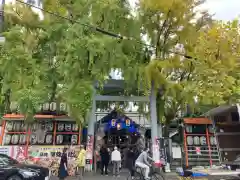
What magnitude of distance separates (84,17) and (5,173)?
900 cm

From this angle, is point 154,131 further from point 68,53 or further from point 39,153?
point 39,153

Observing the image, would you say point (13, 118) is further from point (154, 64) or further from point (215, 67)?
point (215, 67)

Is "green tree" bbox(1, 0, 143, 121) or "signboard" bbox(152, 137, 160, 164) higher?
"green tree" bbox(1, 0, 143, 121)

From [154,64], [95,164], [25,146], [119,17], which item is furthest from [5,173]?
[119,17]

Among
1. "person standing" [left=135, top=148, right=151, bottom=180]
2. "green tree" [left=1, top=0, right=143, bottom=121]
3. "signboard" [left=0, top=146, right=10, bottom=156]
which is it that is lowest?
"person standing" [left=135, top=148, right=151, bottom=180]

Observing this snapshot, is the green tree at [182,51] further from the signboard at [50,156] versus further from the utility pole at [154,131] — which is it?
the signboard at [50,156]

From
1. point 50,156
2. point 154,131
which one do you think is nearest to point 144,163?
point 154,131

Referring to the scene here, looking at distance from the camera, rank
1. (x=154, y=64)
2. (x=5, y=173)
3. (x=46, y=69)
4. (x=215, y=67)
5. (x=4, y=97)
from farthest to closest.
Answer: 1. (x=4, y=97)
2. (x=46, y=69)
3. (x=154, y=64)
4. (x=215, y=67)
5. (x=5, y=173)

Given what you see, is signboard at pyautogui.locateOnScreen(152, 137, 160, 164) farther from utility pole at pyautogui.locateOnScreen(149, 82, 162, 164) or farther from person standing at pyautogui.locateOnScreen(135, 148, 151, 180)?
person standing at pyautogui.locateOnScreen(135, 148, 151, 180)

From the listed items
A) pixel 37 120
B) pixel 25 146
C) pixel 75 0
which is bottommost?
pixel 25 146

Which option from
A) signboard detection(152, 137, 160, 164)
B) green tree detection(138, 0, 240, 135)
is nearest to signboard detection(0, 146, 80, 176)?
signboard detection(152, 137, 160, 164)

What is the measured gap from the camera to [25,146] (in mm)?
14906

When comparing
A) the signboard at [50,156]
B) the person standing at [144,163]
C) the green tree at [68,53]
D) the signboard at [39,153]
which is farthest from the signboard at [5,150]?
the person standing at [144,163]

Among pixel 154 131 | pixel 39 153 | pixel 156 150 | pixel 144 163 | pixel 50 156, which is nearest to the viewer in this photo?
pixel 144 163
